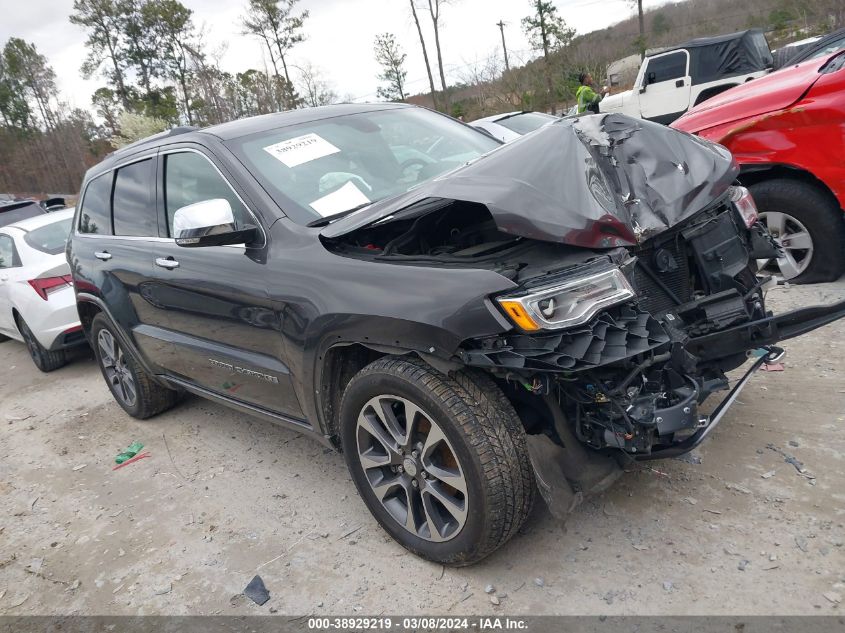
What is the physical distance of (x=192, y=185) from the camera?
11.4 ft

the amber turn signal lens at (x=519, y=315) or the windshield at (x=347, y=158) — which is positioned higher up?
the windshield at (x=347, y=158)

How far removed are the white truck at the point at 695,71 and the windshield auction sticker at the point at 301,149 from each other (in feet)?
31.8

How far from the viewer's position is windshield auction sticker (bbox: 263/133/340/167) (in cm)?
320

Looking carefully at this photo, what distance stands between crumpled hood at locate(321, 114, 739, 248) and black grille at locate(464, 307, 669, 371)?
0.32 m

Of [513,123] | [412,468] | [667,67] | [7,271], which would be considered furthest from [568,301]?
[667,67]

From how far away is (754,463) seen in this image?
2895 mm

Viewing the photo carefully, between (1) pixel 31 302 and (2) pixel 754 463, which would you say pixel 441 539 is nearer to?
(2) pixel 754 463

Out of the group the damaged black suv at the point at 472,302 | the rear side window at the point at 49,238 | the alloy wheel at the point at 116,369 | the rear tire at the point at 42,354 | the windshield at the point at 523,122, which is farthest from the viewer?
the windshield at the point at 523,122

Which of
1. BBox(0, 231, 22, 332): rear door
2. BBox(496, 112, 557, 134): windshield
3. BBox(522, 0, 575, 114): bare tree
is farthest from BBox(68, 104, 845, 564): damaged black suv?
BBox(522, 0, 575, 114): bare tree

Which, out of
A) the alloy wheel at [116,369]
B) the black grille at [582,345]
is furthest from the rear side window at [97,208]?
the black grille at [582,345]

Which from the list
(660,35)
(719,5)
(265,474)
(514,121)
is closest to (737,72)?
(514,121)

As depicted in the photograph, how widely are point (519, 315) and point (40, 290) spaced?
18.9 ft

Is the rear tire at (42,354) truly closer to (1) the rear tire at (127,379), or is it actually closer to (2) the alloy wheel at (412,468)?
(1) the rear tire at (127,379)

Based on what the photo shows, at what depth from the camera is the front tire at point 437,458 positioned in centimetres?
228
